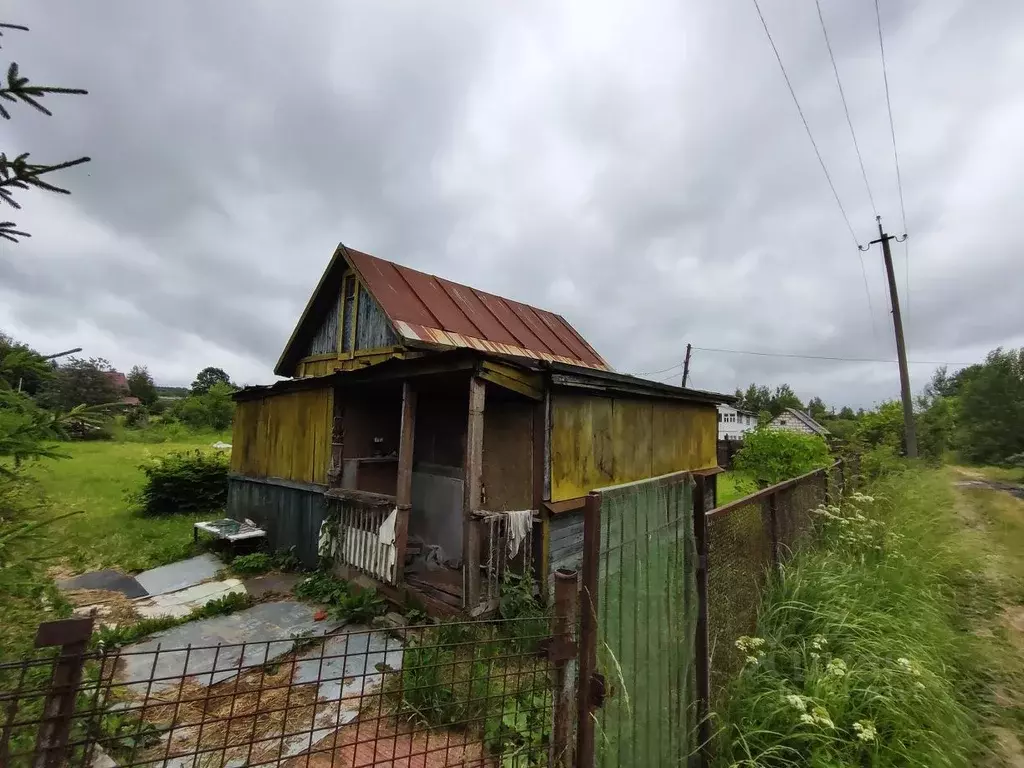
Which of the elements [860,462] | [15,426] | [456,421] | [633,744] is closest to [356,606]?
[456,421]

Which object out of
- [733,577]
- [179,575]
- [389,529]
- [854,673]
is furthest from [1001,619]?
[179,575]

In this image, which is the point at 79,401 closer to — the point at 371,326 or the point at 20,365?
the point at 371,326

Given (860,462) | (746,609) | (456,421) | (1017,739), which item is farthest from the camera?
(860,462)

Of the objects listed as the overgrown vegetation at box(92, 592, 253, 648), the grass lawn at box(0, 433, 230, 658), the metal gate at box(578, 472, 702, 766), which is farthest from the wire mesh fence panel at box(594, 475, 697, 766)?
the overgrown vegetation at box(92, 592, 253, 648)

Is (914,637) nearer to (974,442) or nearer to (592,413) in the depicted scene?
(592,413)

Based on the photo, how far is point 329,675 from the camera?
4.09 metres

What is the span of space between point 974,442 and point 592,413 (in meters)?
22.7

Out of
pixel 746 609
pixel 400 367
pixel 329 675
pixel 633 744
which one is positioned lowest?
pixel 329 675

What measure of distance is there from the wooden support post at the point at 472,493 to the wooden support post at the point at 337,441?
8.88 ft

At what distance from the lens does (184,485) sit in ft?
36.9

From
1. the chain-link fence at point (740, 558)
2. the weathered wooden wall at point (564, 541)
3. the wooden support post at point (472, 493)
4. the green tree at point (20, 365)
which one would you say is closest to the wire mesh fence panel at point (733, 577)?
the chain-link fence at point (740, 558)

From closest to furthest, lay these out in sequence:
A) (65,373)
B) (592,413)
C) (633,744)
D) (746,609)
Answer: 1. (633,744)
2. (746,609)
3. (592,413)
4. (65,373)

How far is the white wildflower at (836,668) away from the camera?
8.76 ft

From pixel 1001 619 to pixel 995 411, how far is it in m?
20.4
